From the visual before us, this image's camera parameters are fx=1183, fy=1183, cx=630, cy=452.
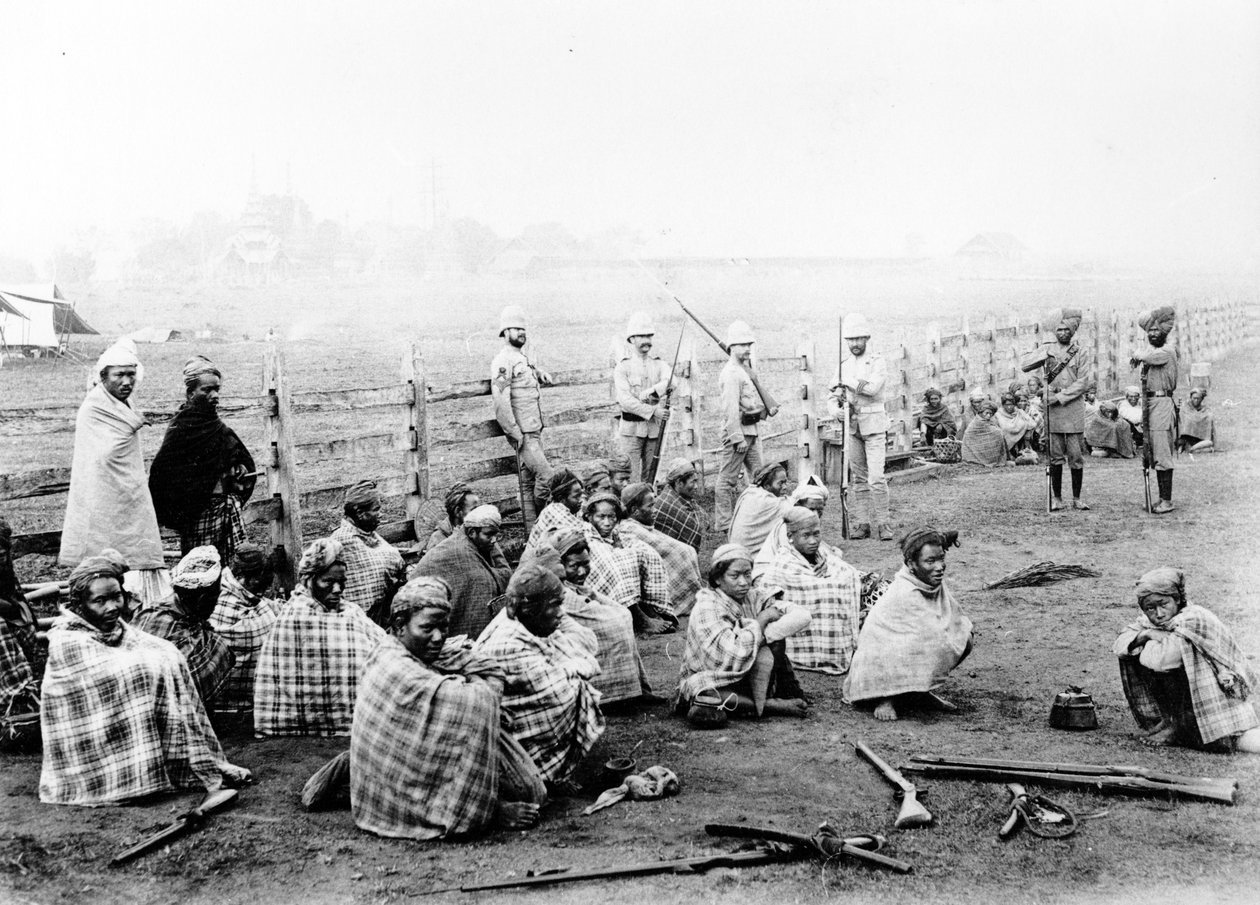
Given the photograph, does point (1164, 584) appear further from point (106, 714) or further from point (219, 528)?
point (219, 528)

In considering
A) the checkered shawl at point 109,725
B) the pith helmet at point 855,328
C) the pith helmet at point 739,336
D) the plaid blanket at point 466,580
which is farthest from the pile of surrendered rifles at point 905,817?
the pith helmet at point 855,328

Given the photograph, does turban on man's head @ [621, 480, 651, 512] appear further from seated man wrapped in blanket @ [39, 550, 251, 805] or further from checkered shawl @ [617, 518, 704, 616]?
seated man wrapped in blanket @ [39, 550, 251, 805]

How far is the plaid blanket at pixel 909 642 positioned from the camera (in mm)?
6266

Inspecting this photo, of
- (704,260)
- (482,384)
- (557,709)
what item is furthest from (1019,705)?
(704,260)

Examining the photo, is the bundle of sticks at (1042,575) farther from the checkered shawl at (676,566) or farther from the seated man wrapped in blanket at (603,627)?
the seated man wrapped in blanket at (603,627)

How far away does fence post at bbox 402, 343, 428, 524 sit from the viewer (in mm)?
10055

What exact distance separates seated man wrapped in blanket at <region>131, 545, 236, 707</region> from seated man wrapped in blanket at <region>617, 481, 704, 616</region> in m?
3.20

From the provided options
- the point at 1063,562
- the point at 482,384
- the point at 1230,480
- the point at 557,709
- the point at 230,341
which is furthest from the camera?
the point at 230,341

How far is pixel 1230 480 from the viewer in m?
12.6

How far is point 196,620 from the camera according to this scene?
6.11 meters

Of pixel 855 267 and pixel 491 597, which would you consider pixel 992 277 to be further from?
pixel 491 597

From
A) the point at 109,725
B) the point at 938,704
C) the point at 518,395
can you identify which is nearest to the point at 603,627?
the point at 938,704

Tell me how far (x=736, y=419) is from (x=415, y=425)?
305 centimetres

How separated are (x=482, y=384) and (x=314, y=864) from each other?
649 centimetres
